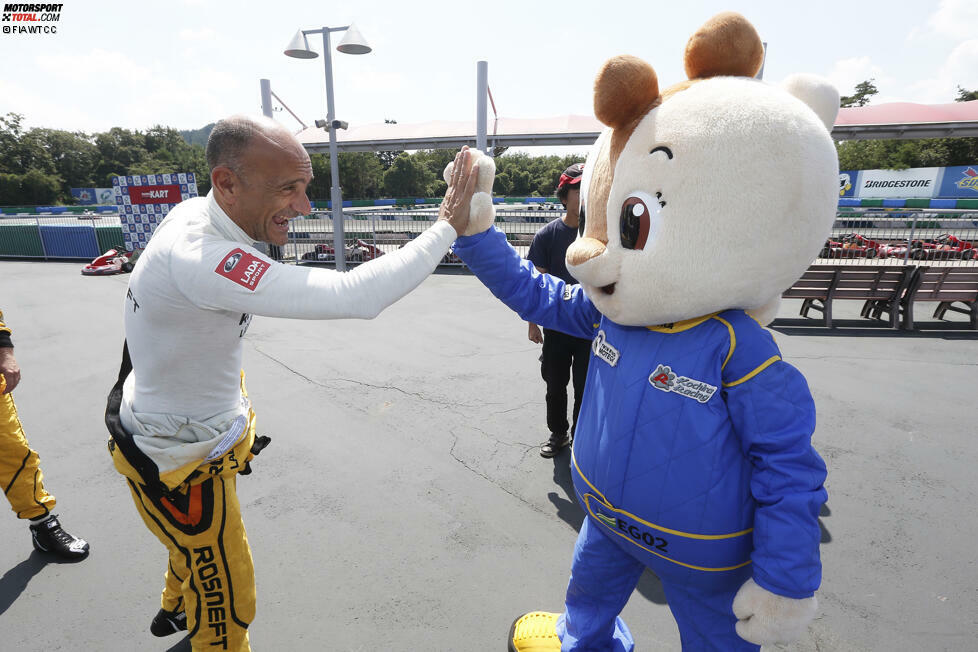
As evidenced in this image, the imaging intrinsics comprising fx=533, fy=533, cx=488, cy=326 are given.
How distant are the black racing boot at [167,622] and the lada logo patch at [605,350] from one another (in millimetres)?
2017

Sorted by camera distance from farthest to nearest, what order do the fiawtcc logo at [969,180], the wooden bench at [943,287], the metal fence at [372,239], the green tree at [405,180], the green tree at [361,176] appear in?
the green tree at [405,180] < the green tree at [361,176] < the fiawtcc logo at [969,180] < the metal fence at [372,239] < the wooden bench at [943,287]

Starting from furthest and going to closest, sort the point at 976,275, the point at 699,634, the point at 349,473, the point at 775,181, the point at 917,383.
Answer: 1. the point at 976,275
2. the point at 917,383
3. the point at 349,473
4. the point at 699,634
5. the point at 775,181

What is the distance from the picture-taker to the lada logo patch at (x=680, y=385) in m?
1.40

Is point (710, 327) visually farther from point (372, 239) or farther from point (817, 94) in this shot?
point (372, 239)

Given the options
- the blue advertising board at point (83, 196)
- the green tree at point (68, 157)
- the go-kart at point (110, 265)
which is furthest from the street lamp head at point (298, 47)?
the green tree at point (68, 157)

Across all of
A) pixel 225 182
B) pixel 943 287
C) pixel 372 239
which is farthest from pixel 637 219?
pixel 372 239

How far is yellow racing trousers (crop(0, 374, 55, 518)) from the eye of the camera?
2.58m

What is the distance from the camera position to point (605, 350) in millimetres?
1656

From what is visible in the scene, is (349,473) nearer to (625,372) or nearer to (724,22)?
(625,372)

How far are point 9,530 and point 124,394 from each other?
191cm

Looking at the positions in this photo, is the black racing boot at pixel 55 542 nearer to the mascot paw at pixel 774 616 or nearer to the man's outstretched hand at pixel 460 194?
the man's outstretched hand at pixel 460 194

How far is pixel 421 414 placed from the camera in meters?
4.38

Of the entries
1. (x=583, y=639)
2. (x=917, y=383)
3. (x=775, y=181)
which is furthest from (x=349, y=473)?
(x=917, y=383)

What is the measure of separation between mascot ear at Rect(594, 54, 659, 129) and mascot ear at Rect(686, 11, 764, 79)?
16 centimetres
